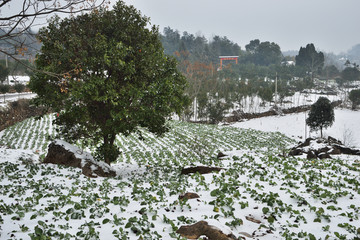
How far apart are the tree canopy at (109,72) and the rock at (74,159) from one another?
47.4 inches

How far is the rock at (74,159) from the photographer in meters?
14.2

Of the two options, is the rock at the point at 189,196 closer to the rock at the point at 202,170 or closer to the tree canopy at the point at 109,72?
the rock at the point at 202,170

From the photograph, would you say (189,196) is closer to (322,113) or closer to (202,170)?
(202,170)

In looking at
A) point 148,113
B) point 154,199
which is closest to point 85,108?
point 148,113

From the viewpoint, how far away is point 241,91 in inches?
3142

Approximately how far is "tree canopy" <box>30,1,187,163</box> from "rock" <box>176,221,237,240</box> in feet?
28.0

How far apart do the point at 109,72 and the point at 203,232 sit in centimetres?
1133

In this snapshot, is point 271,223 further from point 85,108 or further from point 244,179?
point 85,108

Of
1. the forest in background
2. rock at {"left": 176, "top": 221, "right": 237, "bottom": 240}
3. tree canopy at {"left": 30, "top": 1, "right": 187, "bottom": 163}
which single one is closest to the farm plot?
rock at {"left": 176, "top": 221, "right": 237, "bottom": 240}

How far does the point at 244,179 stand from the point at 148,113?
6.58 m

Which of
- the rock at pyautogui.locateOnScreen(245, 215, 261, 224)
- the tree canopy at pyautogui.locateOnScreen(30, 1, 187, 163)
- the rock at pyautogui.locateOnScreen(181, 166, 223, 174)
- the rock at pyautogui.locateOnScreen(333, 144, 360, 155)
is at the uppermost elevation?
the tree canopy at pyautogui.locateOnScreen(30, 1, 187, 163)

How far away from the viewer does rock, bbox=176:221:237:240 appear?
16.3 feet

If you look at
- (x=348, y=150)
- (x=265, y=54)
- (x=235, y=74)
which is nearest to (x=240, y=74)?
(x=235, y=74)

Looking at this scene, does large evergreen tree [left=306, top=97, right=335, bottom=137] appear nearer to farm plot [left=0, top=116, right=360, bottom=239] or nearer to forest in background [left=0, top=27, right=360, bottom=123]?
forest in background [left=0, top=27, right=360, bottom=123]
